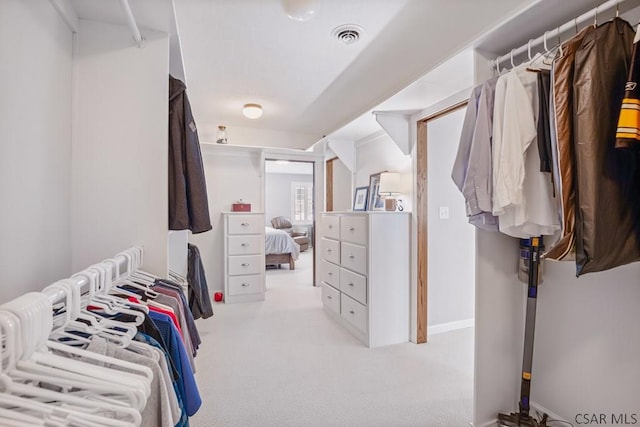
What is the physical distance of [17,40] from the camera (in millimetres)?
973

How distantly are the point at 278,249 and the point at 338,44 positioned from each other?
427 cm

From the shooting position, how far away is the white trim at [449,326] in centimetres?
288

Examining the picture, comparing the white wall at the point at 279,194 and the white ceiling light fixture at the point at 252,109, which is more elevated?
the white ceiling light fixture at the point at 252,109

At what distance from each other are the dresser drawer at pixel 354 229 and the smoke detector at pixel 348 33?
1.37m

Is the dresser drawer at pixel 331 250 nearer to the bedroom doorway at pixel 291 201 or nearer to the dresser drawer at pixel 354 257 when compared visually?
the dresser drawer at pixel 354 257

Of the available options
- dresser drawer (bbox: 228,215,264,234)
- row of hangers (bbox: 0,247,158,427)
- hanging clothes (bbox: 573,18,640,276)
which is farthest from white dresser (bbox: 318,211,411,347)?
row of hangers (bbox: 0,247,158,427)

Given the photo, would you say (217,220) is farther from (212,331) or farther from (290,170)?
(290,170)

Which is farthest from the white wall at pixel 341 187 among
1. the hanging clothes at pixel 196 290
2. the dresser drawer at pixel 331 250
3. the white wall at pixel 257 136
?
the hanging clothes at pixel 196 290

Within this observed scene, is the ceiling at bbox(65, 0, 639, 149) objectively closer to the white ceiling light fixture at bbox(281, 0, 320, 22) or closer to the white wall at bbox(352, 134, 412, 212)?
the white ceiling light fixture at bbox(281, 0, 320, 22)

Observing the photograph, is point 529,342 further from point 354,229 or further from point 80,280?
point 80,280

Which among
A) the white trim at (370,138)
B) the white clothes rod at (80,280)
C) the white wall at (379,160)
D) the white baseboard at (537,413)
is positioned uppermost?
the white trim at (370,138)

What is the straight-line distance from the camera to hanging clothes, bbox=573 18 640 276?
1.01 m

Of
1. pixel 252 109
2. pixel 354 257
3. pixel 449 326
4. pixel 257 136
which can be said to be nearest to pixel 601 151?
pixel 354 257

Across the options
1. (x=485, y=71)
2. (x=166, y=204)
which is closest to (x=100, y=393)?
(x=166, y=204)
